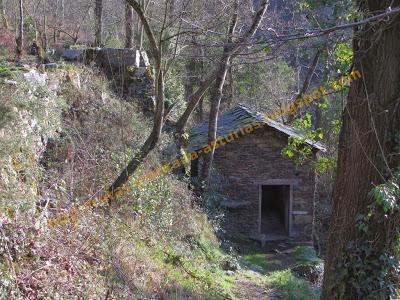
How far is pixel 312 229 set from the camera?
13.9 meters

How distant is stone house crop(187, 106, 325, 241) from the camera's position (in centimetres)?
1349

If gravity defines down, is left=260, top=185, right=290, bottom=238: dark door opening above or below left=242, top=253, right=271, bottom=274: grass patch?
above

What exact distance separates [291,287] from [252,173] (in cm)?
533

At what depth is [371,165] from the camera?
16.9 ft

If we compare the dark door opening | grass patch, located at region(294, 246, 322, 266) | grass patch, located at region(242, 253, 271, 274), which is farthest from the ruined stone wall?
grass patch, located at region(294, 246, 322, 266)

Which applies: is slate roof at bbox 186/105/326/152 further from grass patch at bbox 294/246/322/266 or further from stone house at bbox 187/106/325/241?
grass patch at bbox 294/246/322/266

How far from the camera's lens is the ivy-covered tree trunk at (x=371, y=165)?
5.00 metres

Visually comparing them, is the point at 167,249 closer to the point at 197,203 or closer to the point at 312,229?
the point at 197,203

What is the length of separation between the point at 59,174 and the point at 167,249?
234cm

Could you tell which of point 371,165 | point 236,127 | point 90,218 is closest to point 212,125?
point 236,127

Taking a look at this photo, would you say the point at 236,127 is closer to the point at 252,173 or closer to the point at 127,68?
the point at 252,173

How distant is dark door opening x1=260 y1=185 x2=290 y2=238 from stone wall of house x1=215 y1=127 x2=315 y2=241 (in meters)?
0.51

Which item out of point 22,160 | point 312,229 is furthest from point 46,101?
point 312,229

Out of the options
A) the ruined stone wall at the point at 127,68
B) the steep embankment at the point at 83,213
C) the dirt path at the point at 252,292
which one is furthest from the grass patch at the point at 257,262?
the ruined stone wall at the point at 127,68
